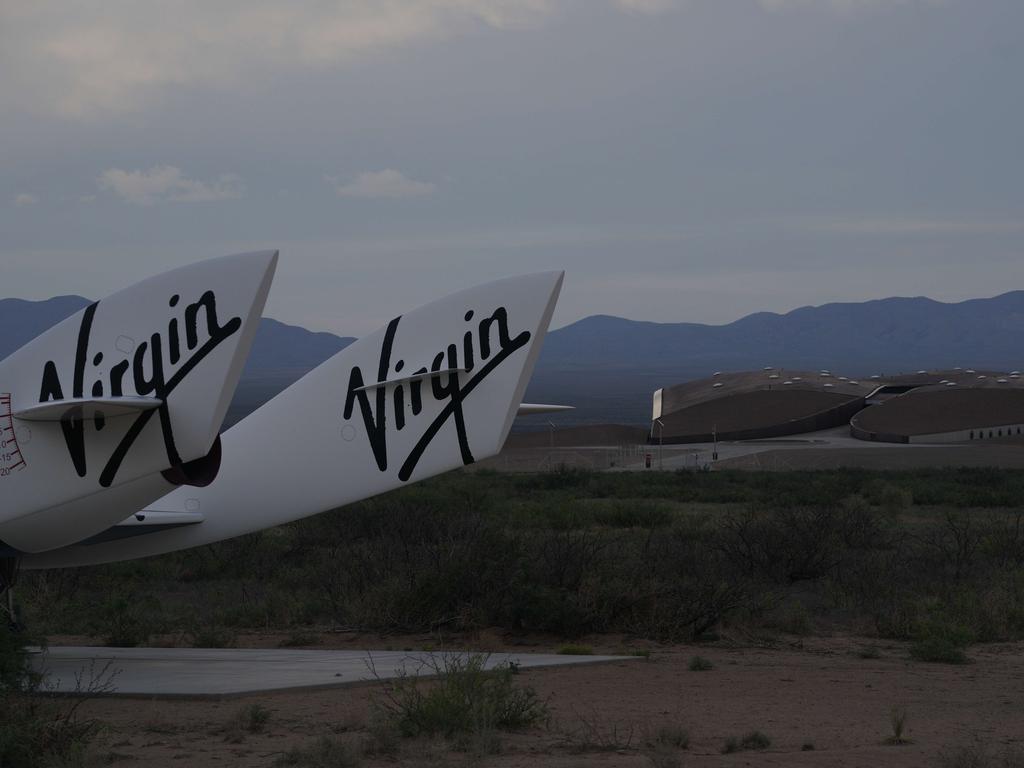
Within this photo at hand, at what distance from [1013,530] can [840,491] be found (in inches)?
477

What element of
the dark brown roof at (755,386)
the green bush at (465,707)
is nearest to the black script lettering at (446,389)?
the green bush at (465,707)

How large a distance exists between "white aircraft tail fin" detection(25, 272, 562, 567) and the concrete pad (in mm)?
1142

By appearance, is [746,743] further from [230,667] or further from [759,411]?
[759,411]

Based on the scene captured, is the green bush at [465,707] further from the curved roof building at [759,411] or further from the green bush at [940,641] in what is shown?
the curved roof building at [759,411]

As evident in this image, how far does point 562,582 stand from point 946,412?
154 ft

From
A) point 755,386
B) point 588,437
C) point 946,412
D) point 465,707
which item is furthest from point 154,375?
point 755,386

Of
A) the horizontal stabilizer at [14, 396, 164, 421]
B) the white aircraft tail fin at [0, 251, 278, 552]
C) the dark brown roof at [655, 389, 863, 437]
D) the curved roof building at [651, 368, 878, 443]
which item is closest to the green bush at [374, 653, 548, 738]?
the white aircraft tail fin at [0, 251, 278, 552]

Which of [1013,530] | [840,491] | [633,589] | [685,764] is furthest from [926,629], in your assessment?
[840,491]

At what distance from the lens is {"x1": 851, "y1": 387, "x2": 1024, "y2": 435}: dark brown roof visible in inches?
2201

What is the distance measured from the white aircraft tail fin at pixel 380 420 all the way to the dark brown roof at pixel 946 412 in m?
46.2

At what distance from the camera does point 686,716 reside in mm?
9070

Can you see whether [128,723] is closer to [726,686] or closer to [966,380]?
[726,686]

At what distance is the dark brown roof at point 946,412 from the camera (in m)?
55.9

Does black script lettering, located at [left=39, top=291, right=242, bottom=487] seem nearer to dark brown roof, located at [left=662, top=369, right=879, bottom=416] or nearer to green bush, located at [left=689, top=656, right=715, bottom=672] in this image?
green bush, located at [left=689, top=656, right=715, bottom=672]
